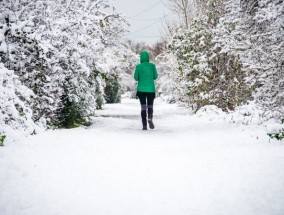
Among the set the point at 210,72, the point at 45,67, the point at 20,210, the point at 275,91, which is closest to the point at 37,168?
the point at 20,210

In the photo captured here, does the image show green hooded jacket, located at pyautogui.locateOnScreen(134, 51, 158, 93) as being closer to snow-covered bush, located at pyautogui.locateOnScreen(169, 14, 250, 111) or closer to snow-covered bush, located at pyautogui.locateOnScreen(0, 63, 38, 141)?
snow-covered bush, located at pyautogui.locateOnScreen(169, 14, 250, 111)

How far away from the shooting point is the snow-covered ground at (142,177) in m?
3.31

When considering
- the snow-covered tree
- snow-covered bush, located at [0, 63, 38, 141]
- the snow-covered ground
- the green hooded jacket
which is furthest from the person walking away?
snow-covered bush, located at [0, 63, 38, 141]

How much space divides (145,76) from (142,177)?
565 cm

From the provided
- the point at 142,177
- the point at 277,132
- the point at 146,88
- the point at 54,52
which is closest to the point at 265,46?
the point at 277,132

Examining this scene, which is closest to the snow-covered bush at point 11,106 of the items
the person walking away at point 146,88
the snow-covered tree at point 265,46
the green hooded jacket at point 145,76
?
the person walking away at point 146,88

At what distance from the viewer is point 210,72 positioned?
1308cm

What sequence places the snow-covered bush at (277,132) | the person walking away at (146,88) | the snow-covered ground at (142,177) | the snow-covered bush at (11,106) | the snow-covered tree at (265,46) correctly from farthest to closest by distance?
the person walking away at (146,88)
the snow-covered tree at (265,46)
the snow-covered bush at (277,132)
the snow-covered bush at (11,106)
the snow-covered ground at (142,177)

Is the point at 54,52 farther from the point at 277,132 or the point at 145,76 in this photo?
the point at 277,132

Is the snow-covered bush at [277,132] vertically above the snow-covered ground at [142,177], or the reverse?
the snow-covered bush at [277,132]

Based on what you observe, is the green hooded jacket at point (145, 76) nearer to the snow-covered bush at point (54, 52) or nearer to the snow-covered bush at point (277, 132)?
the snow-covered bush at point (54, 52)

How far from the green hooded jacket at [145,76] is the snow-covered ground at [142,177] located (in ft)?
10.2

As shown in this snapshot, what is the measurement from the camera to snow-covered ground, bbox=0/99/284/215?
3309 mm

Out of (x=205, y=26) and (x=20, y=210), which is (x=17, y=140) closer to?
(x=20, y=210)
